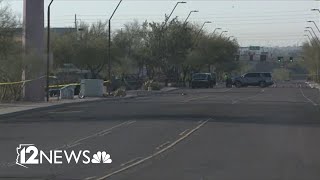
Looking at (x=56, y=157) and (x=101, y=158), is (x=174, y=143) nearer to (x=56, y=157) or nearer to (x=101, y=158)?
(x=101, y=158)

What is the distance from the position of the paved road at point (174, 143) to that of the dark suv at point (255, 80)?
59.7 meters

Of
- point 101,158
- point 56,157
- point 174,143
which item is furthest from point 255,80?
point 56,157

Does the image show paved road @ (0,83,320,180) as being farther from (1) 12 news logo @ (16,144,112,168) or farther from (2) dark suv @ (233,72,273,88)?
(2) dark suv @ (233,72,273,88)

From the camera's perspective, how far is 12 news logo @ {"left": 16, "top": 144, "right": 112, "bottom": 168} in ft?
48.7

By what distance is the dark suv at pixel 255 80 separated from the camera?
3593 inches

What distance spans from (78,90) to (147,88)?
16.2 metres

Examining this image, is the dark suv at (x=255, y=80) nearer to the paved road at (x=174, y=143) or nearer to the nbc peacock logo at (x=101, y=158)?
the paved road at (x=174, y=143)

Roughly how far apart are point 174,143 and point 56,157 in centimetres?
420

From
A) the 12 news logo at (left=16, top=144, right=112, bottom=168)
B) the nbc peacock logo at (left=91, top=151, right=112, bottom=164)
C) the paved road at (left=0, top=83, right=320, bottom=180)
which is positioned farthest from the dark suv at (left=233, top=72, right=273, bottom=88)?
the nbc peacock logo at (left=91, top=151, right=112, bottom=164)

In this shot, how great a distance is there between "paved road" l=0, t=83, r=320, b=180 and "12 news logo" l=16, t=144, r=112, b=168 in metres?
0.24

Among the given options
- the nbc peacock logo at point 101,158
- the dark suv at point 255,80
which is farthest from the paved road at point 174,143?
the dark suv at point 255,80

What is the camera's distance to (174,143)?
18.8 meters

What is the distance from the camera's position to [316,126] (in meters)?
24.9

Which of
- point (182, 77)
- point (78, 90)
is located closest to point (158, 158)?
point (78, 90)
